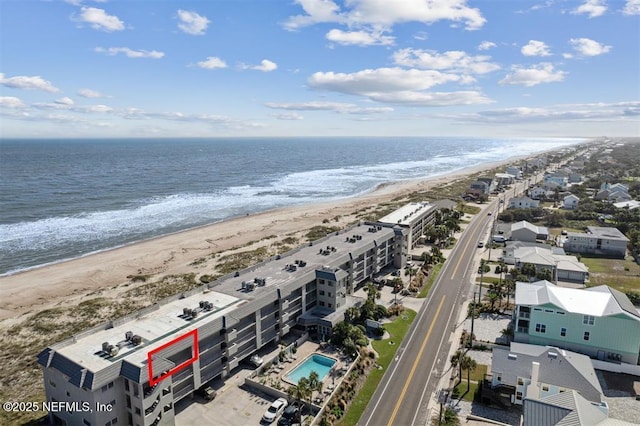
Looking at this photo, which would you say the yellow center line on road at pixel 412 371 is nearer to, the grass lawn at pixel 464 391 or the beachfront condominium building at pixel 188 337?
the grass lawn at pixel 464 391

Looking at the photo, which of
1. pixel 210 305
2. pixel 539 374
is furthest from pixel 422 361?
pixel 210 305

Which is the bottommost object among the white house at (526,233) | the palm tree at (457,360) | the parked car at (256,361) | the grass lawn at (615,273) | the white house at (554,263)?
the parked car at (256,361)

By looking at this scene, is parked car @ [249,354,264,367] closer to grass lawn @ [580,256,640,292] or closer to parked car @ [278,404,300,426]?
parked car @ [278,404,300,426]

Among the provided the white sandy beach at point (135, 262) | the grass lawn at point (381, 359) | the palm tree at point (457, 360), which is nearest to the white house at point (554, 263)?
the grass lawn at point (381, 359)

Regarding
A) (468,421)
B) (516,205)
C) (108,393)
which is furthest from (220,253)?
(516,205)

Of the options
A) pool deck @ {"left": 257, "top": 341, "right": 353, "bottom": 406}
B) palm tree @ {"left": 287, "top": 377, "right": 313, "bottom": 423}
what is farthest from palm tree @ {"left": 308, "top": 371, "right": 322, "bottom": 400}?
pool deck @ {"left": 257, "top": 341, "right": 353, "bottom": 406}

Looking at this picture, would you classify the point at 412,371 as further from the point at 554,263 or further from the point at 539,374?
the point at 554,263
